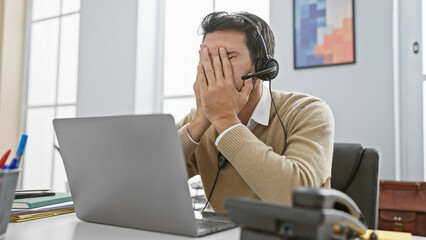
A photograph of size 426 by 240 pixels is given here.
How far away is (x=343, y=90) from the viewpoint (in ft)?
6.60

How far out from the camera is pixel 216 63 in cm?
111

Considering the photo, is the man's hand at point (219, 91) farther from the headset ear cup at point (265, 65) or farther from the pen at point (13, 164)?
the pen at point (13, 164)

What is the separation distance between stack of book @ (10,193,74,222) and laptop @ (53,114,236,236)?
13cm

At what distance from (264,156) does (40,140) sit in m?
2.96

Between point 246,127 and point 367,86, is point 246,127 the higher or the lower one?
the lower one

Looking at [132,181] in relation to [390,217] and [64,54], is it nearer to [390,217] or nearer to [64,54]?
[390,217]

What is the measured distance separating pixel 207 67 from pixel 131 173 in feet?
1.62

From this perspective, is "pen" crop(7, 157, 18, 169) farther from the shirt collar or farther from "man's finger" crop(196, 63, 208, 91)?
the shirt collar

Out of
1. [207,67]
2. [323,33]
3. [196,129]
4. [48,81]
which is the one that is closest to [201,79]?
[207,67]

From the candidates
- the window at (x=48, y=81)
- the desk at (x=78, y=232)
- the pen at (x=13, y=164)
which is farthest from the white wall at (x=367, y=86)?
the window at (x=48, y=81)

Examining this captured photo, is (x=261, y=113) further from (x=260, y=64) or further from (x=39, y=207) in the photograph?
(x=39, y=207)

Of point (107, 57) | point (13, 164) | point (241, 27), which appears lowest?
point (13, 164)

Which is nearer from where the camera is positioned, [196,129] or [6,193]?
[6,193]

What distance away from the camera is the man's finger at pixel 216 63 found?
3.59ft
